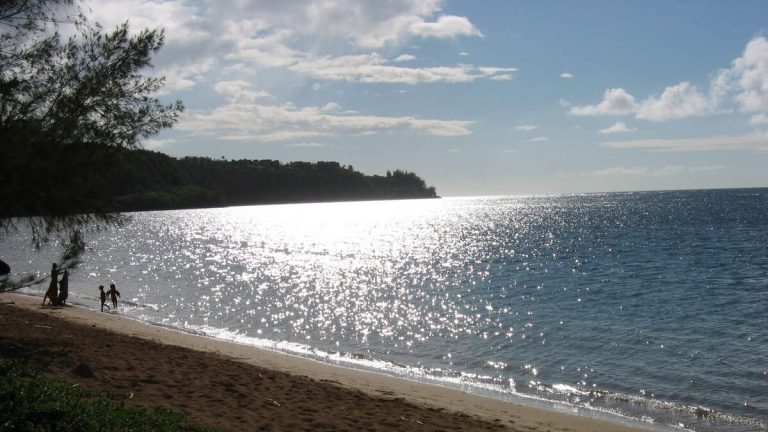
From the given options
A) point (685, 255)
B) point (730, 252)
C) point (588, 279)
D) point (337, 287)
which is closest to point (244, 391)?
point (337, 287)

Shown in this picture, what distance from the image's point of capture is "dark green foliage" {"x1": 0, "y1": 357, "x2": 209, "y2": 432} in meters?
7.16

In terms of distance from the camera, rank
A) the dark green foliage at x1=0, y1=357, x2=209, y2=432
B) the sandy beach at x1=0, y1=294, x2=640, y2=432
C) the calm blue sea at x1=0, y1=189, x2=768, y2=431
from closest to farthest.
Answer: the dark green foliage at x1=0, y1=357, x2=209, y2=432, the sandy beach at x1=0, y1=294, x2=640, y2=432, the calm blue sea at x1=0, y1=189, x2=768, y2=431

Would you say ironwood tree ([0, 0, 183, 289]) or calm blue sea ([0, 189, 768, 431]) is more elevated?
ironwood tree ([0, 0, 183, 289])

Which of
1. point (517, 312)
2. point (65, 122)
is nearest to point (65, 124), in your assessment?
point (65, 122)

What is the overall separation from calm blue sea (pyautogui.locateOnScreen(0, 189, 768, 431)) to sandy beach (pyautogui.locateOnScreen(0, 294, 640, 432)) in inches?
86.9

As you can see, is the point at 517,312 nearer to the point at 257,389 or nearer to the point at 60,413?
the point at 257,389

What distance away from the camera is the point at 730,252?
59719 mm

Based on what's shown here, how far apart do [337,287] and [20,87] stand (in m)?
33.1

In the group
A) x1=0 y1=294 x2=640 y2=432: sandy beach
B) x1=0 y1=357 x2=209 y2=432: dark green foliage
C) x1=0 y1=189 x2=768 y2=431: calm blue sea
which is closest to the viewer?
x1=0 y1=357 x2=209 y2=432: dark green foliage

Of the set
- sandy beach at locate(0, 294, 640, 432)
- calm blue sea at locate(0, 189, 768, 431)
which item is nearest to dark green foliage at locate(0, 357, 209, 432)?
sandy beach at locate(0, 294, 640, 432)

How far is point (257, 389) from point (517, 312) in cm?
1999

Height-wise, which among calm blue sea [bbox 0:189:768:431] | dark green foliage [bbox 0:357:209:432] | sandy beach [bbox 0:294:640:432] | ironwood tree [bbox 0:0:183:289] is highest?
ironwood tree [bbox 0:0:183:289]

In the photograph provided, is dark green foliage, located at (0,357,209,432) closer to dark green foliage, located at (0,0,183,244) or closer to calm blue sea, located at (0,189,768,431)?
dark green foliage, located at (0,0,183,244)

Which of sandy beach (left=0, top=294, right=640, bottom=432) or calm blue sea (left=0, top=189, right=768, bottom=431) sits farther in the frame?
calm blue sea (left=0, top=189, right=768, bottom=431)
